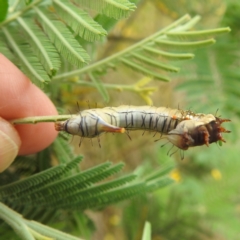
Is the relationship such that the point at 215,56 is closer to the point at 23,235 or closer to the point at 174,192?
the point at 174,192

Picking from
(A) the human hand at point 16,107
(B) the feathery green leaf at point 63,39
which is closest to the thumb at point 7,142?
(A) the human hand at point 16,107

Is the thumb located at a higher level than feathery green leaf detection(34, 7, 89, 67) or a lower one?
lower

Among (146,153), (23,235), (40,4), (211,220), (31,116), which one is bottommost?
(146,153)

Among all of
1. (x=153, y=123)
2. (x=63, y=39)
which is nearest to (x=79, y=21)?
(x=63, y=39)

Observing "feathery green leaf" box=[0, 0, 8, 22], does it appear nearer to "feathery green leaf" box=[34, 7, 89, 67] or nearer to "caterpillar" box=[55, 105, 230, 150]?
"feathery green leaf" box=[34, 7, 89, 67]

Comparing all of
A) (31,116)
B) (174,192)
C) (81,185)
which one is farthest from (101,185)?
(174,192)

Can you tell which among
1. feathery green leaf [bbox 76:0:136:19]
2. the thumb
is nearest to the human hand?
the thumb
